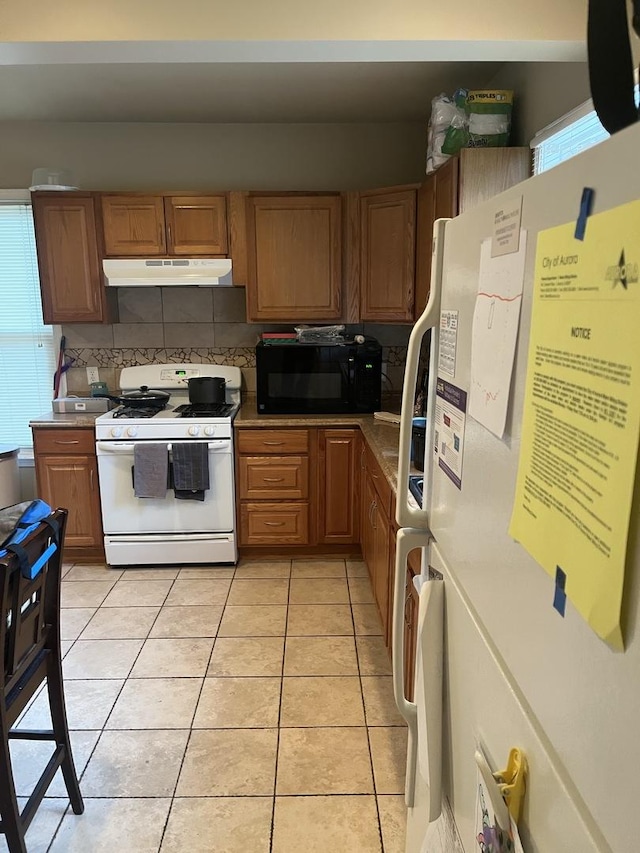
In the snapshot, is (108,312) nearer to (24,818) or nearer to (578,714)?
(24,818)

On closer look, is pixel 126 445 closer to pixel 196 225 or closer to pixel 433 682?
pixel 196 225

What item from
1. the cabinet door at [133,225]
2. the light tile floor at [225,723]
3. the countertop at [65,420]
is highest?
the cabinet door at [133,225]

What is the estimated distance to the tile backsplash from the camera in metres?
4.10

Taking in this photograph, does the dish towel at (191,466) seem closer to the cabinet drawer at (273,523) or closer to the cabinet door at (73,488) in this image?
the cabinet drawer at (273,523)

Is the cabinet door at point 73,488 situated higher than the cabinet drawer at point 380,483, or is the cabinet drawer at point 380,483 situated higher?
the cabinet drawer at point 380,483

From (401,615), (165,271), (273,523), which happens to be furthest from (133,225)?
(401,615)

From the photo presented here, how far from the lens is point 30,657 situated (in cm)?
171

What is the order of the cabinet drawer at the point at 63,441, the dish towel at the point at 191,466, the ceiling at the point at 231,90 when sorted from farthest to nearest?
the cabinet drawer at the point at 63,441 → the dish towel at the point at 191,466 → the ceiling at the point at 231,90

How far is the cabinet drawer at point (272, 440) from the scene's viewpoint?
3.63 meters

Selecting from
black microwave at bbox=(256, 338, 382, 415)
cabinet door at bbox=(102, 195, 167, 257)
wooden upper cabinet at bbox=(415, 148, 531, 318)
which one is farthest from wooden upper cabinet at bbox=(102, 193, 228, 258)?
wooden upper cabinet at bbox=(415, 148, 531, 318)

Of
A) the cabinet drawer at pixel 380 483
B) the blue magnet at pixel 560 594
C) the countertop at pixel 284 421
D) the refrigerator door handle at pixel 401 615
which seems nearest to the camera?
the blue magnet at pixel 560 594

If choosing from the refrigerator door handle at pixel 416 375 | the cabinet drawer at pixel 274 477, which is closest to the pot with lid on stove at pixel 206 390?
the cabinet drawer at pixel 274 477

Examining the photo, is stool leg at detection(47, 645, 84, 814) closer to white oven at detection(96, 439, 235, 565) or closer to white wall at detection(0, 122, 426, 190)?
white oven at detection(96, 439, 235, 565)

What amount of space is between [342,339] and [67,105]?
2087mm
